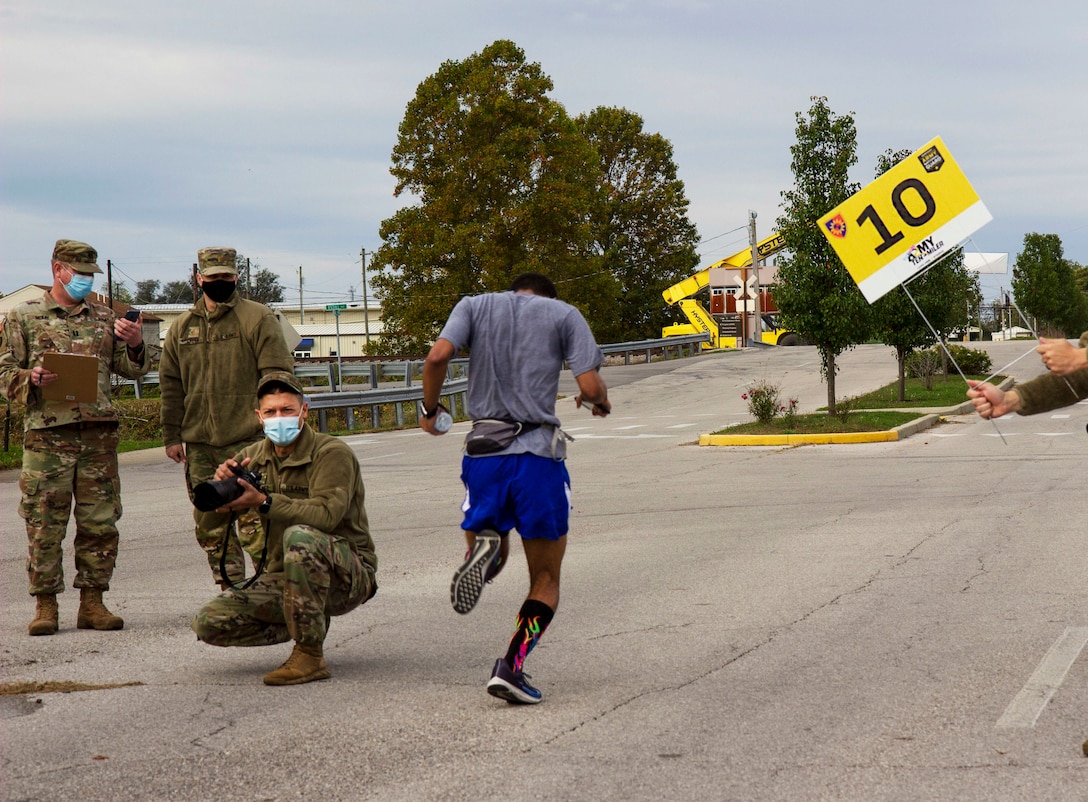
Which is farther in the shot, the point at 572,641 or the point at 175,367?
Answer: the point at 175,367

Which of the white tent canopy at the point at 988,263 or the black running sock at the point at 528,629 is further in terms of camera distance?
the white tent canopy at the point at 988,263

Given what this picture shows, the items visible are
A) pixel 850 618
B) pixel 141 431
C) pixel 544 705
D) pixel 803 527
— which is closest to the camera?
pixel 544 705

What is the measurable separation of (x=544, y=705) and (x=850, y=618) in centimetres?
246

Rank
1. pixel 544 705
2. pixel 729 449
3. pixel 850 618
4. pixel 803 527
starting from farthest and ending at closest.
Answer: pixel 729 449 < pixel 803 527 < pixel 850 618 < pixel 544 705

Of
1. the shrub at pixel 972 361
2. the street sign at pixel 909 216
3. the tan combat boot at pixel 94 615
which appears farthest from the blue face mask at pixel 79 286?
the shrub at pixel 972 361

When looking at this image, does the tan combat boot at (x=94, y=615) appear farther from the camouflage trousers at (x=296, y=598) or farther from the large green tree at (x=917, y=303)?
the large green tree at (x=917, y=303)

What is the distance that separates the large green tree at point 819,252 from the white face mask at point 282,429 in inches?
784

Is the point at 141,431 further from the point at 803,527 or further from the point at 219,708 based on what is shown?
the point at 219,708

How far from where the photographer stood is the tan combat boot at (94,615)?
7332 mm

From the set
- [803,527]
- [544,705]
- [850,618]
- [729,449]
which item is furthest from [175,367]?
[729,449]

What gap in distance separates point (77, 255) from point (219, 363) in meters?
1.09

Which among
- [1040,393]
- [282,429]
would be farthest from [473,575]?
[1040,393]

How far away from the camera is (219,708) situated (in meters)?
5.45

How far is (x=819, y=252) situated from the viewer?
82.9ft
